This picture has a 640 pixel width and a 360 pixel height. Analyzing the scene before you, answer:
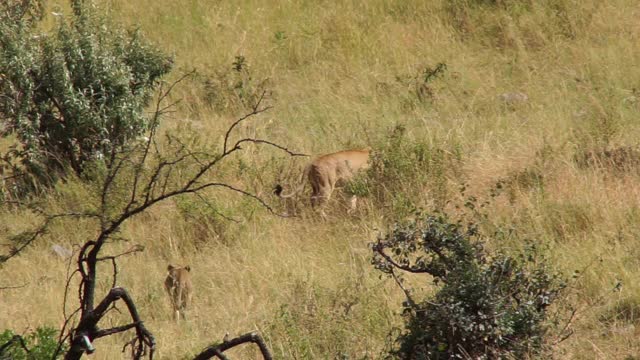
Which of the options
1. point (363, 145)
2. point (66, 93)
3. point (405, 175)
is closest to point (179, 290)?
point (405, 175)

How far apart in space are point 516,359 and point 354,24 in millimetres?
8194

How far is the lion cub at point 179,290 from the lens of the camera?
680cm

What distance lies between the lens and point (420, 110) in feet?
34.8

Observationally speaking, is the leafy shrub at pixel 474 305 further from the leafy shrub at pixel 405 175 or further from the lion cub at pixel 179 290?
the leafy shrub at pixel 405 175

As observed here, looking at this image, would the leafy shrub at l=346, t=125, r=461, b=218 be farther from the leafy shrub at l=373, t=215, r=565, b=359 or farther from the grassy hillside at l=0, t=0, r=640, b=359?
the leafy shrub at l=373, t=215, r=565, b=359

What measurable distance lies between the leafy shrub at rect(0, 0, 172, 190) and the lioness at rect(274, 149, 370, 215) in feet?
5.16

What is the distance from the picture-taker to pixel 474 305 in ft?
17.4

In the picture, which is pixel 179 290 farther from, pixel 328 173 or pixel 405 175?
pixel 405 175

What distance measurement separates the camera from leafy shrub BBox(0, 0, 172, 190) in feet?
30.3

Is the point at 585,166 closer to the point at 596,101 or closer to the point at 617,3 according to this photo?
the point at 596,101

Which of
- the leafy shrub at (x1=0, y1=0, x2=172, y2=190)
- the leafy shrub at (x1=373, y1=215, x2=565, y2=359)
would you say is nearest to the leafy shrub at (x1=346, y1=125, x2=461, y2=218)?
the leafy shrub at (x1=0, y1=0, x2=172, y2=190)

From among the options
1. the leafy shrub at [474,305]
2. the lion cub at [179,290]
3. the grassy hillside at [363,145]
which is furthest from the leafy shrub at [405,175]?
the leafy shrub at [474,305]

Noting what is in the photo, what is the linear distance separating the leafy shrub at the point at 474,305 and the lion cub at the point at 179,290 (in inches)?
63.5

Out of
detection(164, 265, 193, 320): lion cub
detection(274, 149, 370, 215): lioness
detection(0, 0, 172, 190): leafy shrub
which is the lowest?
detection(164, 265, 193, 320): lion cub
